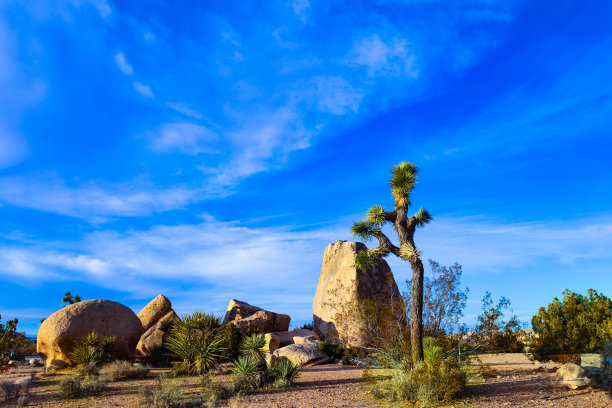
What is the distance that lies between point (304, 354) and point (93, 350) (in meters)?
8.20

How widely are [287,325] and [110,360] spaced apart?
12.9 metres

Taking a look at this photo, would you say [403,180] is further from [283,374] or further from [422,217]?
[283,374]

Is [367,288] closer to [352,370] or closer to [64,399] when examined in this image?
[352,370]

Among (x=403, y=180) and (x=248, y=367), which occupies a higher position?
(x=403, y=180)

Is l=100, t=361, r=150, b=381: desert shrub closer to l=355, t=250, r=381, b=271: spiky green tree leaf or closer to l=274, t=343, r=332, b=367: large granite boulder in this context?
l=274, t=343, r=332, b=367: large granite boulder

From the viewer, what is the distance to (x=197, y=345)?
1650 centimetres

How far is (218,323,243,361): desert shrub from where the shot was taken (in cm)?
1720

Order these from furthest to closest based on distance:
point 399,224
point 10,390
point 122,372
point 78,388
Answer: point 122,372 < point 399,224 < point 10,390 < point 78,388

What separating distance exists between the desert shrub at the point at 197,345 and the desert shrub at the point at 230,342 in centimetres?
21

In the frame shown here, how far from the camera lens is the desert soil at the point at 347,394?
1121 centimetres

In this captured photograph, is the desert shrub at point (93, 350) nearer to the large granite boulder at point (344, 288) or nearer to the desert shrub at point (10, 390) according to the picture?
the desert shrub at point (10, 390)

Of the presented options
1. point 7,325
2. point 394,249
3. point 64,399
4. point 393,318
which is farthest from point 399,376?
point 7,325

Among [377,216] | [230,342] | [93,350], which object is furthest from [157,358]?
[377,216]

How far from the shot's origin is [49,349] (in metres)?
20.1
